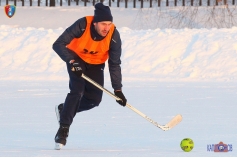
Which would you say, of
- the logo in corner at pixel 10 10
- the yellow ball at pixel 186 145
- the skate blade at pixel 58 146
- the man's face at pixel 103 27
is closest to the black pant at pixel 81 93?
the skate blade at pixel 58 146

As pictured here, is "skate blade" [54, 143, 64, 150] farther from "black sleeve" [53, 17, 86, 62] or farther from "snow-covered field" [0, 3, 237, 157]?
"black sleeve" [53, 17, 86, 62]

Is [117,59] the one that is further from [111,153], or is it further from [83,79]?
[111,153]

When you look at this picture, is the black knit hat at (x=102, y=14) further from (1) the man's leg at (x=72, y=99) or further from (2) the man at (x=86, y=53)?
(1) the man's leg at (x=72, y=99)

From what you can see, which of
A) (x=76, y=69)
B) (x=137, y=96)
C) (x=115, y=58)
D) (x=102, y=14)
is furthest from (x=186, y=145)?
(x=137, y=96)

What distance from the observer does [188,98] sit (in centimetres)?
1120

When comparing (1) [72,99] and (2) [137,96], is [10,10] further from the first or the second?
(1) [72,99]

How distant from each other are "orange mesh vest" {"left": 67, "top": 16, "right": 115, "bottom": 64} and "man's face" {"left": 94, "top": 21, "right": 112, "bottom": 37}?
0.10 metres

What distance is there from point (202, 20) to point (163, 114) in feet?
38.6

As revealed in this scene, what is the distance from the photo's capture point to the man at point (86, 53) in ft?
23.2

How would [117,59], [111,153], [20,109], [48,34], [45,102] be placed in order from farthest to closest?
[48,34], [45,102], [20,109], [117,59], [111,153]

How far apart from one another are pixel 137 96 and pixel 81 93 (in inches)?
167

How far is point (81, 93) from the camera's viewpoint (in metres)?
7.26

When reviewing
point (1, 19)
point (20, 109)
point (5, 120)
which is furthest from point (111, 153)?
point (1, 19)

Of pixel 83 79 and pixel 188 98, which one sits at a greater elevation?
pixel 83 79
